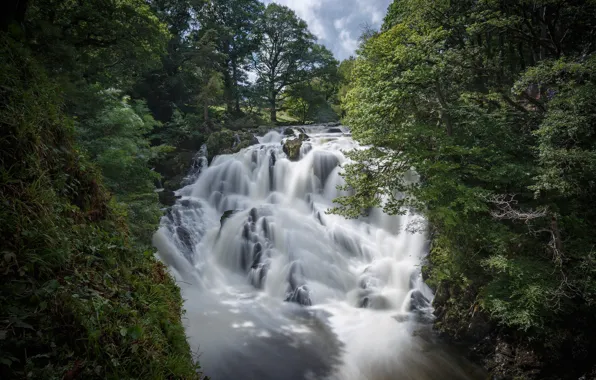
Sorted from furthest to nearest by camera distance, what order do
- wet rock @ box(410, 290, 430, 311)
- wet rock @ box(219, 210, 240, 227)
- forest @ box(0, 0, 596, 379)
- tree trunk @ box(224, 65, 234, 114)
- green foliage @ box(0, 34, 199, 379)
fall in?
1. tree trunk @ box(224, 65, 234, 114)
2. wet rock @ box(219, 210, 240, 227)
3. wet rock @ box(410, 290, 430, 311)
4. forest @ box(0, 0, 596, 379)
5. green foliage @ box(0, 34, 199, 379)

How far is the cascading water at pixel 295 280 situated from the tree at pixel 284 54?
18798mm

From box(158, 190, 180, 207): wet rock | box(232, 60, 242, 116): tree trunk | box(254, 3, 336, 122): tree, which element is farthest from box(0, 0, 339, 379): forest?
box(254, 3, 336, 122): tree

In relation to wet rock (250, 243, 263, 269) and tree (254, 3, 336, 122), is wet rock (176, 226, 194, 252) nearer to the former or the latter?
wet rock (250, 243, 263, 269)

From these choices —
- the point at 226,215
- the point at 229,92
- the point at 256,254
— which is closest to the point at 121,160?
the point at 256,254

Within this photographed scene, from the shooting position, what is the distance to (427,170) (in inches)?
327

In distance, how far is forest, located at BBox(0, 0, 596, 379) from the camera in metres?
2.39

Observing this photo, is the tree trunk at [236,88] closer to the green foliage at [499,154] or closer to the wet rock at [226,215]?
the wet rock at [226,215]

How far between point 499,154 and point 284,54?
104 ft

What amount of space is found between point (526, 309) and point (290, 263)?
319 inches

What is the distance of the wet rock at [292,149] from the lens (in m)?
20.2

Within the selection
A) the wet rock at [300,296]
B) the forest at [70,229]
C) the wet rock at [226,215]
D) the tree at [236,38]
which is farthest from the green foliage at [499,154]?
the tree at [236,38]

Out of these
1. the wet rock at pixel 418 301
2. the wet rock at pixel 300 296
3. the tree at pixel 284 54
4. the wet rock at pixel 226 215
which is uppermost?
the tree at pixel 284 54

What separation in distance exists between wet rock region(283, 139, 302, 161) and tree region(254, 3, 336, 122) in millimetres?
15203

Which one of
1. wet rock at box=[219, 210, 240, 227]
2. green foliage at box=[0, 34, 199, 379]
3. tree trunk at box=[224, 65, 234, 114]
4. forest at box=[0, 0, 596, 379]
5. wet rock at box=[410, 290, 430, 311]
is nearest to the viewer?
green foliage at box=[0, 34, 199, 379]
